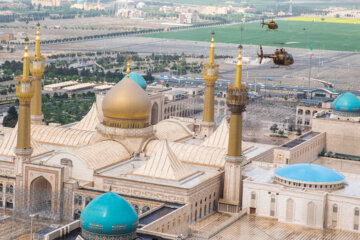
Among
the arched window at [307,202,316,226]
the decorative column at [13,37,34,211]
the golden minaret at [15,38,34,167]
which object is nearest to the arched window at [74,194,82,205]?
the decorative column at [13,37,34,211]

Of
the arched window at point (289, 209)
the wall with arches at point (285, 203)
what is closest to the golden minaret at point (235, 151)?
the wall with arches at point (285, 203)

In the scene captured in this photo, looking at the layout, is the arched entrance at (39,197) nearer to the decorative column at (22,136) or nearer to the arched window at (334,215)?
the decorative column at (22,136)

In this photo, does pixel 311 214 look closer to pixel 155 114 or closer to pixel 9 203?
pixel 9 203

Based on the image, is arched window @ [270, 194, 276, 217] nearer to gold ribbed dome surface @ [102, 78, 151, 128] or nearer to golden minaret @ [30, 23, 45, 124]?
gold ribbed dome surface @ [102, 78, 151, 128]

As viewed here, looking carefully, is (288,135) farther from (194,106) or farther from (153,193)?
(153,193)

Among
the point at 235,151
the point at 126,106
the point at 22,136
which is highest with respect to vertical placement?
the point at 126,106

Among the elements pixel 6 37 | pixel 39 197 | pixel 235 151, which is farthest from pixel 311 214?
pixel 6 37

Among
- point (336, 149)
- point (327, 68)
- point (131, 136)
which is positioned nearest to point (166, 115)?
point (336, 149)

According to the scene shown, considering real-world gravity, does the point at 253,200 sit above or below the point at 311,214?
above
